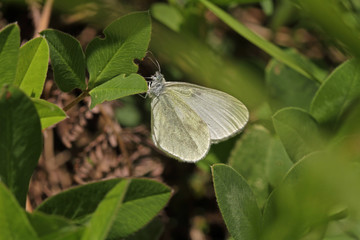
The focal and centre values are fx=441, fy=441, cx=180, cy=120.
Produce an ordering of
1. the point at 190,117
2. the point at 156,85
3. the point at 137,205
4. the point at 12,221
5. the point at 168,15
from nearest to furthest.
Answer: the point at 12,221 → the point at 137,205 → the point at 156,85 → the point at 190,117 → the point at 168,15

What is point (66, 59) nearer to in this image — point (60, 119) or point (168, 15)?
point (60, 119)

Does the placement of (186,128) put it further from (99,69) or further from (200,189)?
(99,69)

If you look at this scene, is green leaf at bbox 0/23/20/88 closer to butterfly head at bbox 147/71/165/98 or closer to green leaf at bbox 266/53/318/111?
butterfly head at bbox 147/71/165/98

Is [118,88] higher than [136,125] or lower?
higher

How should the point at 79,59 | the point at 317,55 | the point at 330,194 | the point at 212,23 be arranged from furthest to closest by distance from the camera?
the point at 317,55 → the point at 212,23 → the point at 79,59 → the point at 330,194

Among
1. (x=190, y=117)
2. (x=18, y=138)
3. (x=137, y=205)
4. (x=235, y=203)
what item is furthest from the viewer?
(x=190, y=117)

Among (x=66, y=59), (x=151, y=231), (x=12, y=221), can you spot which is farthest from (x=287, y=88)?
(x=12, y=221)

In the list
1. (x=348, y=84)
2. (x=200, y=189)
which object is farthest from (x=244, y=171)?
(x=200, y=189)

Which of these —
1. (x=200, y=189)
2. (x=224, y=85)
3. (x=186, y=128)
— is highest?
(x=224, y=85)
